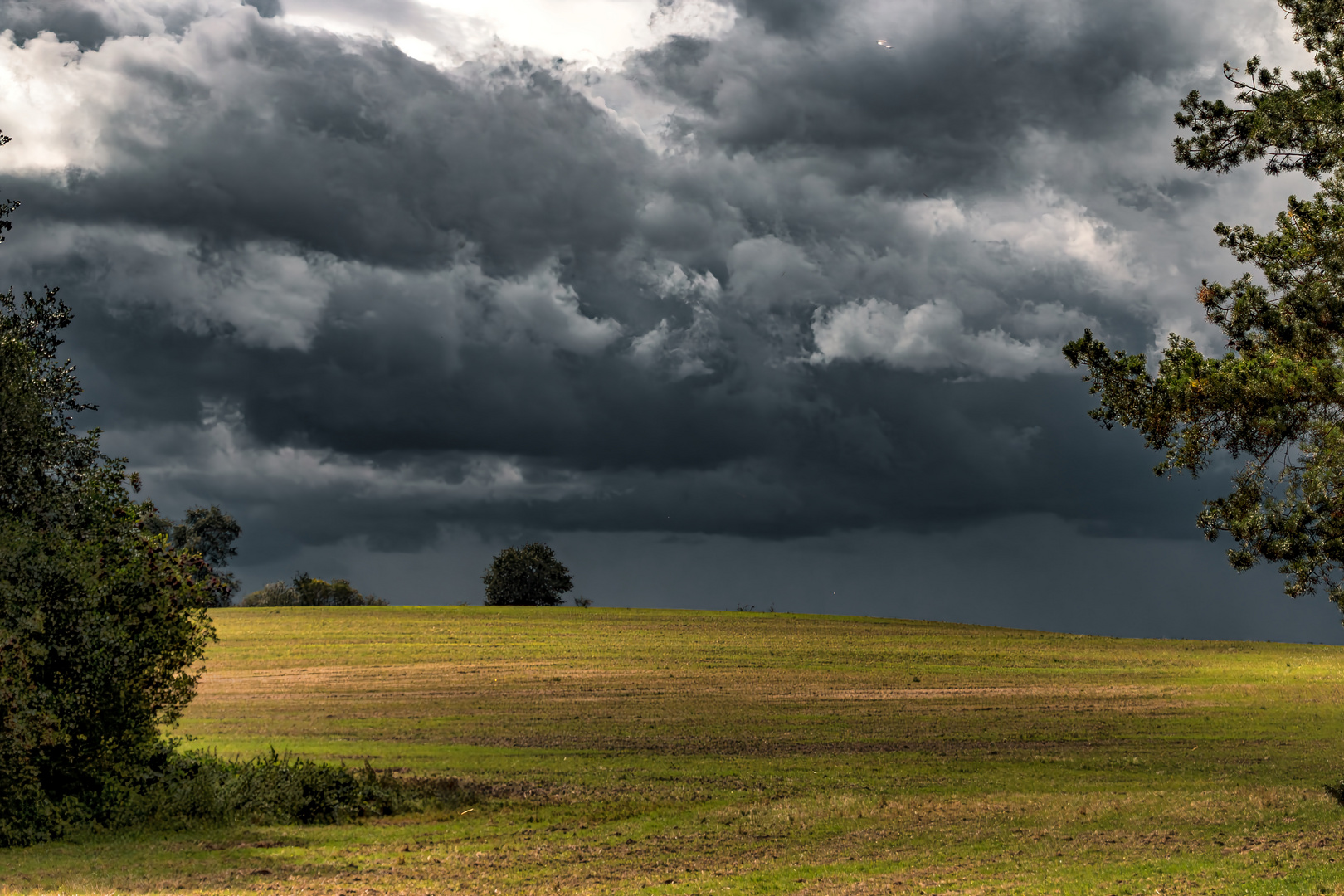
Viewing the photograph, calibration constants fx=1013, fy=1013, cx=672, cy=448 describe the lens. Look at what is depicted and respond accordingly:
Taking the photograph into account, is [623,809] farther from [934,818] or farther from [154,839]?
[154,839]

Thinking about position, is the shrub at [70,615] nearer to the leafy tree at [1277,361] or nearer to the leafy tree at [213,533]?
the leafy tree at [1277,361]

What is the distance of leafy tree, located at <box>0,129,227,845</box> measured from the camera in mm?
22819

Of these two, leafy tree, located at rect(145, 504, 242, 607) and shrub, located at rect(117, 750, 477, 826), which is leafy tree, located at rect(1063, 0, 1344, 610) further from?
leafy tree, located at rect(145, 504, 242, 607)

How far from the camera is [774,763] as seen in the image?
3606cm

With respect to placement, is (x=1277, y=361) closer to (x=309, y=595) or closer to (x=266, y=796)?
(x=266, y=796)

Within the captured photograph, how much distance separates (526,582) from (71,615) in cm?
11599

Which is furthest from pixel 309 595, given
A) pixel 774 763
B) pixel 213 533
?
pixel 774 763

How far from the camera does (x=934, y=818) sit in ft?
83.4

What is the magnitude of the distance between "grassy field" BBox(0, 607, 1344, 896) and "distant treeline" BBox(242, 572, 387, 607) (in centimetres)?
6032

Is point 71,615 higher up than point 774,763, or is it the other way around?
point 71,615

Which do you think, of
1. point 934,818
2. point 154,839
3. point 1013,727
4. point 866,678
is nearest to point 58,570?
point 154,839

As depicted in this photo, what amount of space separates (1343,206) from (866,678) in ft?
144

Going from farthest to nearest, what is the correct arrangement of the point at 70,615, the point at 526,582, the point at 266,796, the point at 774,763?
the point at 526,582 < the point at 774,763 < the point at 266,796 < the point at 70,615

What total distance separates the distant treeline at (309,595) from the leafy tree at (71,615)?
396ft
